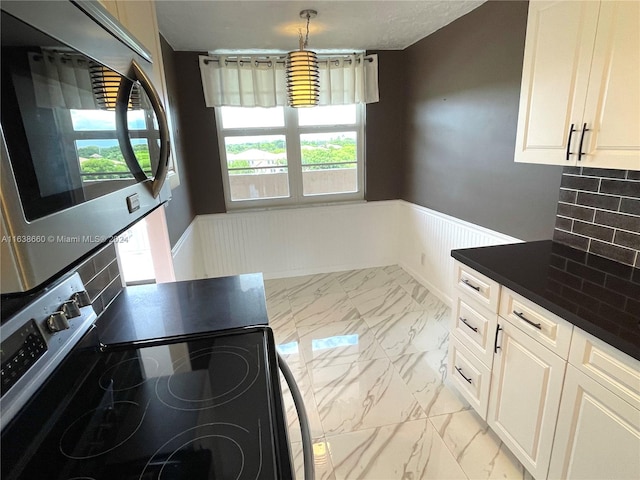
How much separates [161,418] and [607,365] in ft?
4.47

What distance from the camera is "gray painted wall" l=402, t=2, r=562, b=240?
2.31 metres

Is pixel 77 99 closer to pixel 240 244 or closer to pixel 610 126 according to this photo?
pixel 610 126

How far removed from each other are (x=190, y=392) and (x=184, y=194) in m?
2.62

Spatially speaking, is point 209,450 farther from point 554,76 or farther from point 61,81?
point 554,76

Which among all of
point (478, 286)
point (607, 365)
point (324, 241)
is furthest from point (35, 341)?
point (324, 241)

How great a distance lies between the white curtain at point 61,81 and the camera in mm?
490

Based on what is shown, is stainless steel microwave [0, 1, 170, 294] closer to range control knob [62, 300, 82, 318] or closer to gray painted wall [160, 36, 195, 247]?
range control knob [62, 300, 82, 318]

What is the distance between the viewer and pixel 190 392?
906mm

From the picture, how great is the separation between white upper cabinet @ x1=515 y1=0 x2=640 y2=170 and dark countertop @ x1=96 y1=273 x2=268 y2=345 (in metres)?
1.46

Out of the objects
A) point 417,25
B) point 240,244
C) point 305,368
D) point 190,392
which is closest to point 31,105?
point 190,392

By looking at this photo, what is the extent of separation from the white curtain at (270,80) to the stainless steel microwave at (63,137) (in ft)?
9.41

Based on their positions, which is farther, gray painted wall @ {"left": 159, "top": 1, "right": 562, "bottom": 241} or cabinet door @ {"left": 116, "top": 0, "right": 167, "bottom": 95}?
gray painted wall @ {"left": 159, "top": 1, "right": 562, "bottom": 241}

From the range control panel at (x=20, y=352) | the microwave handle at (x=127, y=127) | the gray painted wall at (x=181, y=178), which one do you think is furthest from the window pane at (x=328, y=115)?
the range control panel at (x=20, y=352)

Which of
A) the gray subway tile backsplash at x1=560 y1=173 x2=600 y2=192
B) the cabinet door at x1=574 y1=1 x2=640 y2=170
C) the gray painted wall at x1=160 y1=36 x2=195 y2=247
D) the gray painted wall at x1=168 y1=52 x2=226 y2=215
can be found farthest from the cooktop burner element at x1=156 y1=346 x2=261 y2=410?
the gray painted wall at x1=168 y1=52 x2=226 y2=215
